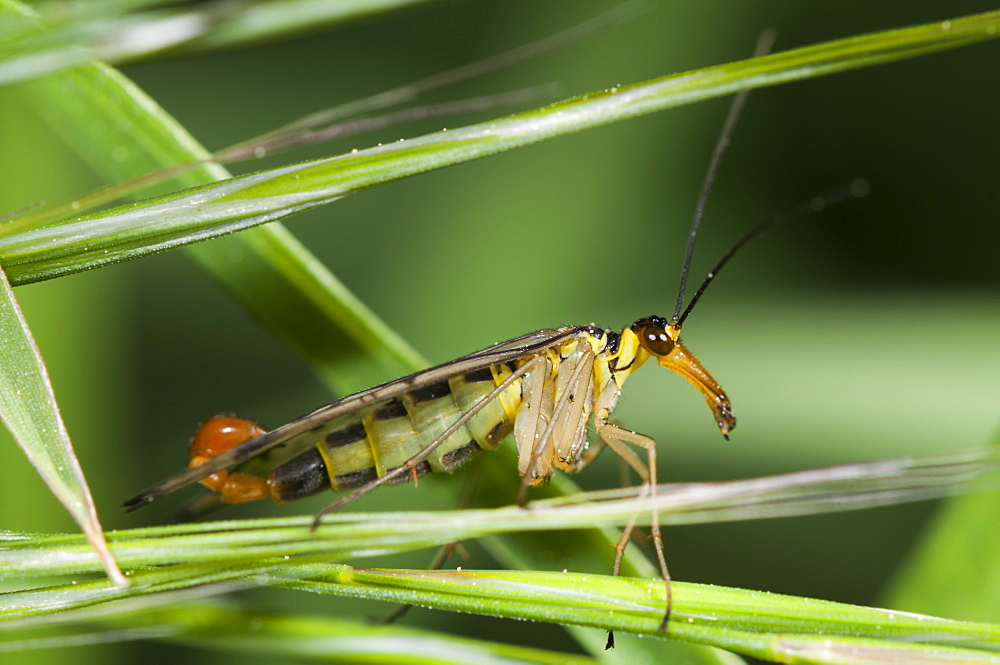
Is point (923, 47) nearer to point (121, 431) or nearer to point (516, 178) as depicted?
point (516, 178)

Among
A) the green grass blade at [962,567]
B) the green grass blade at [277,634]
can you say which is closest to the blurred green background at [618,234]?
the green grass blade at [962,567]

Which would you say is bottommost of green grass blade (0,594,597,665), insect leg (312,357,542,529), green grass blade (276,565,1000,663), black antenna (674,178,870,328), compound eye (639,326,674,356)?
green grass blade (276,565,1000,663)

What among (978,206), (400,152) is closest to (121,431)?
(400,152)

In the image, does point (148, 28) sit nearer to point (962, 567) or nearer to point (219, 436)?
point (219, 436)

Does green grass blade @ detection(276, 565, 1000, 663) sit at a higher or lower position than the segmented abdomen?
lower

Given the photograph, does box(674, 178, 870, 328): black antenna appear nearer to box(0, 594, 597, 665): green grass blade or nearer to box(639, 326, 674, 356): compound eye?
box(639, 326, 674, 356): compound eye

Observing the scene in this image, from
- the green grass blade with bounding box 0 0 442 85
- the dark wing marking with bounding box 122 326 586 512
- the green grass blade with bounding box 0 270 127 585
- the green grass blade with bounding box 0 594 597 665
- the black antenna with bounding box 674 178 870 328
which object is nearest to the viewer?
the green grass blade with bounding box 0 270 127 585

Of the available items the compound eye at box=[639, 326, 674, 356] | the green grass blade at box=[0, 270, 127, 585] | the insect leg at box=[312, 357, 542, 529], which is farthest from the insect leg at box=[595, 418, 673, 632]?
the green grass blade at box=[0, 270, 127, 585]

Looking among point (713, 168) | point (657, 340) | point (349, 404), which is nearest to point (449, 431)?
point (349, 404)
